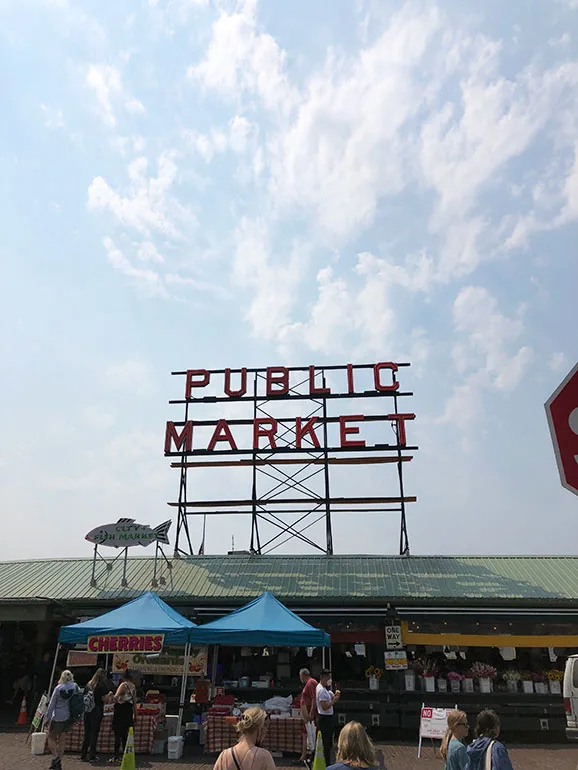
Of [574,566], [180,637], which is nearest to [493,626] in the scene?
[574,566]

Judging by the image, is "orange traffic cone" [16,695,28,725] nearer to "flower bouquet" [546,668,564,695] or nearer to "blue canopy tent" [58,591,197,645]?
"blue canopy tent" [58,591,197,645]

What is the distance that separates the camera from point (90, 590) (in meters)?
17.9

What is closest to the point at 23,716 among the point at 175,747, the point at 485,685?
the point at 175,747

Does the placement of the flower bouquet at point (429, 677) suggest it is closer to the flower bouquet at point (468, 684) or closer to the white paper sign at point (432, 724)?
the flower bouquet at point (468, 684)

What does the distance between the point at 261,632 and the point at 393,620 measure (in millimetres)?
4864

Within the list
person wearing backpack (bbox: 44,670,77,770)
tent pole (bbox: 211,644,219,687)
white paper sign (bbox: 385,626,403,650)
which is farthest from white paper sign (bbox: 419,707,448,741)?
person wearing backpack (bbox: 44,670,77,770)

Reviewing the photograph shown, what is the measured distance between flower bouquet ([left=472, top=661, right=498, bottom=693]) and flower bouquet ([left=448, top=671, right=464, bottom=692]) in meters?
0.43

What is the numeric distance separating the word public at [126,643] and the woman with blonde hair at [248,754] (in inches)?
373

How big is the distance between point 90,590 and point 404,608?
29.7 feet

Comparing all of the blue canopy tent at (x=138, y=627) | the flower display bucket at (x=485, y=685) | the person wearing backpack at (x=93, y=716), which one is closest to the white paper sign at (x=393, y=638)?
the flower display bucket at (x=485, y=685)

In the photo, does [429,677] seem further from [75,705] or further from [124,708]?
[75,705]

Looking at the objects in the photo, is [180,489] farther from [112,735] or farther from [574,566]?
[574,566]

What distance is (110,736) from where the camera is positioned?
12.9 meters

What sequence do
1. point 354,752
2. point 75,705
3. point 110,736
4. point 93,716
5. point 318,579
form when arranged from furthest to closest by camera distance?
1. point 318,579
2. point 110,736
3. point 93,716
4. point 75,705
5. point 354,752
